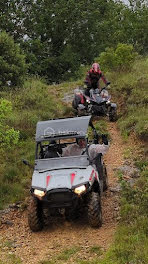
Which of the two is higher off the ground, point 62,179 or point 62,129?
point 62,129

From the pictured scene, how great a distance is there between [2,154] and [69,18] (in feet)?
84.9

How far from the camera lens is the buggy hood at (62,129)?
9539 millimetres

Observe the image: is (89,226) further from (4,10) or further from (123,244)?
(4,10)

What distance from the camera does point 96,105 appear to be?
52.7 ft

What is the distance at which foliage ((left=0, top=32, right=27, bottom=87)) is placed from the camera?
20.5 metres

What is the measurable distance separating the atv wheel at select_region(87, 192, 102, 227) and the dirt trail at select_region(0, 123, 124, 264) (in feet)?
0.52

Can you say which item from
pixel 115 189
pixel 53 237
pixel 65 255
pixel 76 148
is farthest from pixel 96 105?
pixel 65 255

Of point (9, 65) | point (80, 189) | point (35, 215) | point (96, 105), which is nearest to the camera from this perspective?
point (80, 189)

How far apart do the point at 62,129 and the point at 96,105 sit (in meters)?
6.59

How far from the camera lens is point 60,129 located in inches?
380

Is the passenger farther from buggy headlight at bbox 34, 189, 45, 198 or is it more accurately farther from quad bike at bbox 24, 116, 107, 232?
buggy headlight at bbox 34, 189, 45, 198

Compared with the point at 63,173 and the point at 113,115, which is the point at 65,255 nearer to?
the point at 63,173

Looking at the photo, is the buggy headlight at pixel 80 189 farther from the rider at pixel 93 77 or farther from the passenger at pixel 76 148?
the rider at pixel 93 77

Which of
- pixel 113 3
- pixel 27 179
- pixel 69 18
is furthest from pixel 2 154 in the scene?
pixel 113 3
